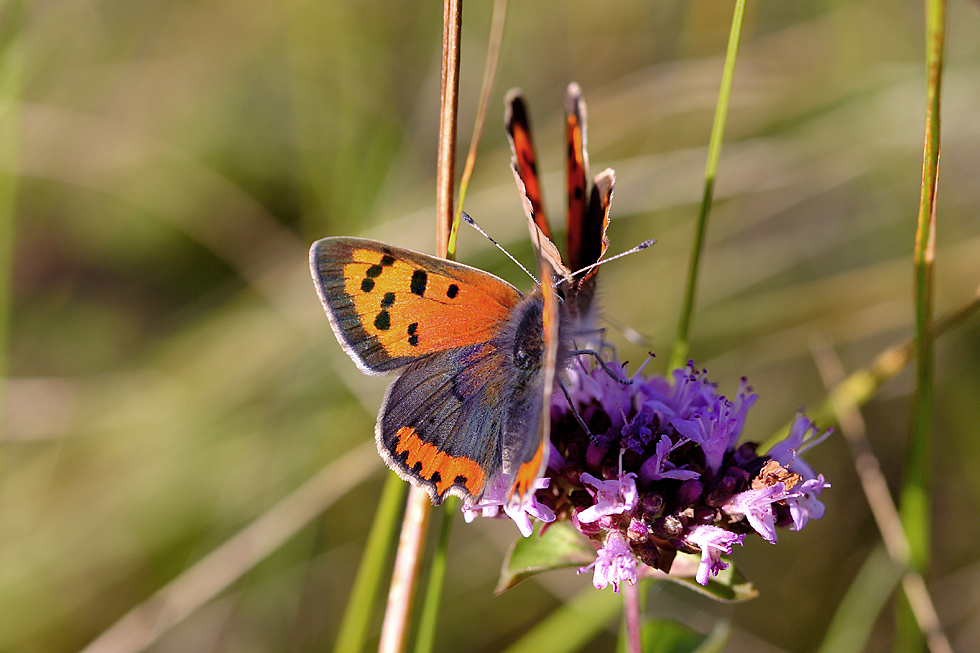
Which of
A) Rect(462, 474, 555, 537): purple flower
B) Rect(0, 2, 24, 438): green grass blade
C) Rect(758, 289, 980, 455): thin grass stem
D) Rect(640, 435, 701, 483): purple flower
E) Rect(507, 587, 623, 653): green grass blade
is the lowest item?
Rect(507, 587, 623, 653): green grass blade

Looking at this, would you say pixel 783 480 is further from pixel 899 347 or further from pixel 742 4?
pixel 742 4

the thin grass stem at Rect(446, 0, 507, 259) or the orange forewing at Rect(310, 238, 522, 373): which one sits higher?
the thin grass stem at Rect(446, 0, 507, 259)

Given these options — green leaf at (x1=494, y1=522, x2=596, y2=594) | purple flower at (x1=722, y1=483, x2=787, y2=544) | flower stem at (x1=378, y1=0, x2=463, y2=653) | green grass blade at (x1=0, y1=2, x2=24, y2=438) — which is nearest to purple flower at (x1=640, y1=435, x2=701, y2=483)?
purple flower at (x1=722, y1=483, x2=787, y2=544)

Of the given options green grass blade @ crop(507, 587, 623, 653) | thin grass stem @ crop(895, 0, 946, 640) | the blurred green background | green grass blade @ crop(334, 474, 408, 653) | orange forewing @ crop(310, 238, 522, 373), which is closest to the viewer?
thin grass stem @ crop(895, 0, 946, 640)

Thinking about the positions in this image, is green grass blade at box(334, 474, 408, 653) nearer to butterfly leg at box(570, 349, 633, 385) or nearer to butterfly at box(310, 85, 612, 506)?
butterfly at box(310, 85, 612, 506)

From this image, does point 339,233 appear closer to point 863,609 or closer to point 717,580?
point 717,580

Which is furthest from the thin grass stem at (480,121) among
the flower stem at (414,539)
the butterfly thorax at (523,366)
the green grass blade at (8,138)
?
the green grass blade at (8,138)
